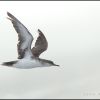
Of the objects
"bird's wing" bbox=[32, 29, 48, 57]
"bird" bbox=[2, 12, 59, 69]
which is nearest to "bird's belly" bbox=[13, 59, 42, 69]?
"bird" bbox=[2, 12, 59, 69]

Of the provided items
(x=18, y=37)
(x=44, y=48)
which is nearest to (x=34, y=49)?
(x=44, y=48)

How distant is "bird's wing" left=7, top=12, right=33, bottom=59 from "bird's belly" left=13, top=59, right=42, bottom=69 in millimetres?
743

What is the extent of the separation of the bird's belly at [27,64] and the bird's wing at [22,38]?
743 millimetres

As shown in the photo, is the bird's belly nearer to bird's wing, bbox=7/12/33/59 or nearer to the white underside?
the white underside

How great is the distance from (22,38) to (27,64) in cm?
207

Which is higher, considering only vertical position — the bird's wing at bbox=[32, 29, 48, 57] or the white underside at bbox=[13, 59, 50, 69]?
the bird's wing at bbox=[32, 29, 48, 57]


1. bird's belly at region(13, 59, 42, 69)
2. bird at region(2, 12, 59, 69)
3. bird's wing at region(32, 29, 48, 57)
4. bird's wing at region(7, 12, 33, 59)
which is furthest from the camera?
bird's wing at region(32, 29, 48, 57)

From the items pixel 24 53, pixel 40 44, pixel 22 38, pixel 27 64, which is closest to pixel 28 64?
pixel 27 64

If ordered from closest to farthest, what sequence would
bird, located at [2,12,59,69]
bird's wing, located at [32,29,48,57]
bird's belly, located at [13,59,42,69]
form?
bird, located at [2,12,59,69] < bird's belly, located at [13,59,42,69] < bird's wing, located at [32,29,48,57]

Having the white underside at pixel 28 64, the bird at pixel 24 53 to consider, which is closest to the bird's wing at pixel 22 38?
the bird at pixel 24 53

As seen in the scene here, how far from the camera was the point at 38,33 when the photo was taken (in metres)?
33.2

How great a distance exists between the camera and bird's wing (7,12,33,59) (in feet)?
97.8

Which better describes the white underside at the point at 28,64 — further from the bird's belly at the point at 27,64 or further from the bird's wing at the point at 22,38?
the bird's wing at the point at 22,38

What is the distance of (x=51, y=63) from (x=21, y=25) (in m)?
4.09
